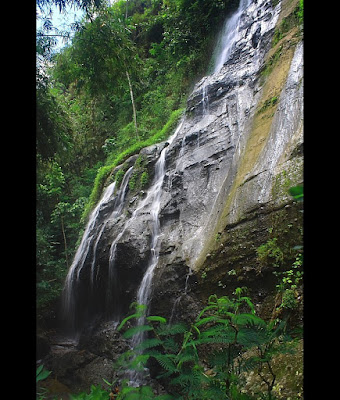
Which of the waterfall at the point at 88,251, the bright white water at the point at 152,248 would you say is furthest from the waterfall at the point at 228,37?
the waterfall at the point at 88,251

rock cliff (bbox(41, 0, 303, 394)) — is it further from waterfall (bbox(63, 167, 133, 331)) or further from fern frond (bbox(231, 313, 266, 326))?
fern frond (bbox(231, 313, 266, 326))

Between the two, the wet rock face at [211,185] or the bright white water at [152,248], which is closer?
the wet rock face at [211,185]

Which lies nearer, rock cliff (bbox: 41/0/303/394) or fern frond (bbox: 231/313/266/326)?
fern frond (bbox: 231/313/266/326)

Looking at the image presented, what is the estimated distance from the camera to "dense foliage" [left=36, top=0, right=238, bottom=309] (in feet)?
13.4

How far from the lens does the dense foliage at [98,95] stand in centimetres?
408

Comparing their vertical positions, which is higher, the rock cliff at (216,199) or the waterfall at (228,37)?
the waterfall at (228,37)

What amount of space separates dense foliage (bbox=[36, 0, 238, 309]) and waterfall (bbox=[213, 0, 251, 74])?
0.47m

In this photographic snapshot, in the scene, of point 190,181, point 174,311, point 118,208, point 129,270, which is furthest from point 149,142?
point 174,311

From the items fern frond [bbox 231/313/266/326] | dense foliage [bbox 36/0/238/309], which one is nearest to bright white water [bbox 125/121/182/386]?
dense foliage [bbox 36/0/238/309]

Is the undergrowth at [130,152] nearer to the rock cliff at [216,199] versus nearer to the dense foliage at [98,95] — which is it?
the dense foliage at [98,95]

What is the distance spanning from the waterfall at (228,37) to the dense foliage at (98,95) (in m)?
0.47

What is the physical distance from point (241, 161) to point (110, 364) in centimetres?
446

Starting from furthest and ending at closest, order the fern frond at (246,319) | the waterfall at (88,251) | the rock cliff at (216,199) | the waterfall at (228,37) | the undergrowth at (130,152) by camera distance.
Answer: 1. the undergrowth at (130,152)
2. the waterfall at (228,37)
3. the waterfall at (88,251)
4. the rock cliff at (216,199)
5. the fern frond at (246,319)
